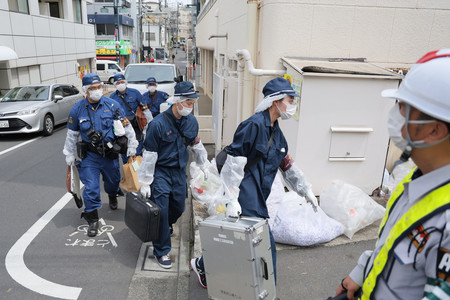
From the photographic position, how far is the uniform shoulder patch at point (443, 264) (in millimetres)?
1158

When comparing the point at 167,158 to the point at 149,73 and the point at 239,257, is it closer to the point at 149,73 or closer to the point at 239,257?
the point at 239,257

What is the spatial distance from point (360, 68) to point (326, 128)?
95 cm

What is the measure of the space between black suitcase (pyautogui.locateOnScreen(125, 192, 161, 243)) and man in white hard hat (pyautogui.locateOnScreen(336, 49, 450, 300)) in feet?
7.69

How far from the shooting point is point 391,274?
1366mm

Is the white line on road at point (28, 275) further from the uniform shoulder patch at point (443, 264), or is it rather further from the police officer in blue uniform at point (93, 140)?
the uniform shoulder patch at point (443, 264)

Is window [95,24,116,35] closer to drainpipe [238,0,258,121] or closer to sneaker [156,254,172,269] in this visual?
drainpipe [238,0,258,121]

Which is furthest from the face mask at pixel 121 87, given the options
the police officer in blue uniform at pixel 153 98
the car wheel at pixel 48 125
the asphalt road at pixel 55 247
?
the car wheel at pixel 48 125

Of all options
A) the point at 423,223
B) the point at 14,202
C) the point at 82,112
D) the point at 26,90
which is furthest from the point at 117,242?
the point at 26,90

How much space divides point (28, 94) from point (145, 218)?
9294 millimetres

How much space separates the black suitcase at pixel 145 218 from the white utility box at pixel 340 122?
2247 mm

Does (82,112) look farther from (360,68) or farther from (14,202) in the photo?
(360,68)

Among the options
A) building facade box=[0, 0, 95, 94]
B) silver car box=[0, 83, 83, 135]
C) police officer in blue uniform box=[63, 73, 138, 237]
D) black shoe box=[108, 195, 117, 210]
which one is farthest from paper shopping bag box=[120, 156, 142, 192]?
building facade box=[0, 0, 95, 94]

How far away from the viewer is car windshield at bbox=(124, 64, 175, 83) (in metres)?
11.8

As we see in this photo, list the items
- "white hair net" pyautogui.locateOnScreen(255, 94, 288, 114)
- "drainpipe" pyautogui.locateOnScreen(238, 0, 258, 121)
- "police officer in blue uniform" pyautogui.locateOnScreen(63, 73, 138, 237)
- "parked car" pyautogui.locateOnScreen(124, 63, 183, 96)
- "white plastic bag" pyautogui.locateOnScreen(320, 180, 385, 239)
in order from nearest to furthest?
"white hair net" pyautogui.locateOnScreen(255, 94, 288, 114)
"white plastic bag" pyautogui.locateOnScreen(320, 180, 385, 239)
"police officer in blue uniform" pyautogui.locateOnScreen(63, 73, 138, 237)
"drainpipe" pyautogui.locateOnScreen(238, 0, 258, 121)
"parked car" pyautogui.locateOnScreen(124, 63, 183, 96)
